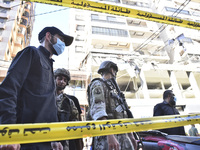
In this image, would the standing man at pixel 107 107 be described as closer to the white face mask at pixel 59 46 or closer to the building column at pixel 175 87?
the white face mask at pixel 59 46

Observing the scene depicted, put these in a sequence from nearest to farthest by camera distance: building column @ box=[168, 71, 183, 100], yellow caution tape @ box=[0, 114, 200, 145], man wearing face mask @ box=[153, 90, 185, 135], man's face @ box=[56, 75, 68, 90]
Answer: yellow caution tape @ box=[0, 114, 200, 145], man's face @ box=[56, 75, 68, 90], man wearing face mask @ box=[153, 90, 185, 135], building column @ box=[168, 71, 183, 100]

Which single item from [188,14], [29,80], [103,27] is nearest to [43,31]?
[29,80]

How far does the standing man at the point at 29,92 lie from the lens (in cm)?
88

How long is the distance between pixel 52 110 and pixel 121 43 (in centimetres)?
1972

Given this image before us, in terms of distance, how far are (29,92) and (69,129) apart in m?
0.52

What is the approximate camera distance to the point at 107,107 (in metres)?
1.81

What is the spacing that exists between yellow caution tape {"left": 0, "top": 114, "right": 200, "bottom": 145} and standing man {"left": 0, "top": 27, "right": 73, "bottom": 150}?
0.14 metres

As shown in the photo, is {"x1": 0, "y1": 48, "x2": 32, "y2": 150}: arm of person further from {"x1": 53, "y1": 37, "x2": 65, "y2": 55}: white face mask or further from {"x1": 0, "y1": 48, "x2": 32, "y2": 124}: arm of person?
{"x1": 53, "y1": 37, "x2": 65, "y2": 55}: white face mask

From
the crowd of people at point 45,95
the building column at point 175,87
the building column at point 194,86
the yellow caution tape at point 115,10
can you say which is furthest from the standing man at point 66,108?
the building column at point 194,86

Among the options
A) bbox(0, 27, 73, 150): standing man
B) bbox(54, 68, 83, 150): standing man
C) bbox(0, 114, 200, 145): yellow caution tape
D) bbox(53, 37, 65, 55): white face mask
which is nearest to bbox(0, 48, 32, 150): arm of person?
bbox(0, 27, 73, 150): standing man

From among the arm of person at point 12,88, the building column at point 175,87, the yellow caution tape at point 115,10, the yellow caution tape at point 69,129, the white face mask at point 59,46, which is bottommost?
the yellow caution tape at point 69,129

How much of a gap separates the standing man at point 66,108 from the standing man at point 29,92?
78cm

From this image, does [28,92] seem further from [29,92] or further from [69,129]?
[69,129]

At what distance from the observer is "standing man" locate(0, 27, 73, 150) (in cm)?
88
